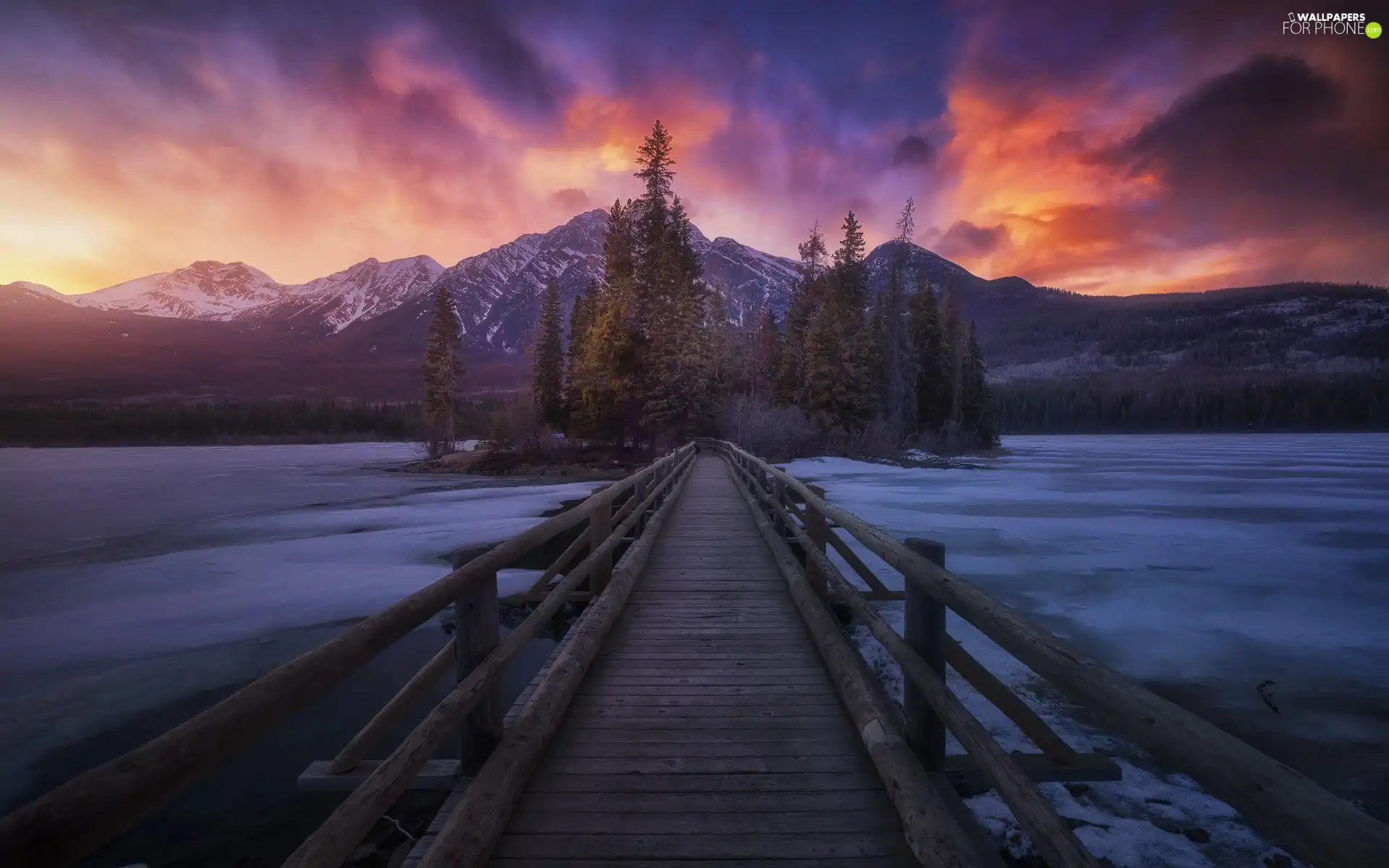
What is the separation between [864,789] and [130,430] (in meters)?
129

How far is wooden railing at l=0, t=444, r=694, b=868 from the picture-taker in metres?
1.12

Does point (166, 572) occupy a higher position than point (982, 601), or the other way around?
point (982, 601)

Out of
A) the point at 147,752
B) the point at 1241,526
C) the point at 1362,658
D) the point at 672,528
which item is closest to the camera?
the point at 147,752

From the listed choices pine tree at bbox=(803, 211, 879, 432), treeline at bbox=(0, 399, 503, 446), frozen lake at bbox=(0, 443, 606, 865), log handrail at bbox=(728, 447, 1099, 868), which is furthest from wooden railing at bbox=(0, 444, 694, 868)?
treeline at bbox=(0, 399, 503, 446)

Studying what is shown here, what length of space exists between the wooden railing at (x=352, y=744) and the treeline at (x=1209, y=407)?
399ft

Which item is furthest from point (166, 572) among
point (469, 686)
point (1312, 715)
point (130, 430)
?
point (130, 430)

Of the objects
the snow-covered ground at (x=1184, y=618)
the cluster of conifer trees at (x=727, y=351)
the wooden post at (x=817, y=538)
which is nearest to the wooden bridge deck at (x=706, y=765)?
the wooden post at (x=817, y=538)

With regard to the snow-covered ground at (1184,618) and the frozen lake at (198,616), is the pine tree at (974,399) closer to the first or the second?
the snow-covered ground at (1184,618)

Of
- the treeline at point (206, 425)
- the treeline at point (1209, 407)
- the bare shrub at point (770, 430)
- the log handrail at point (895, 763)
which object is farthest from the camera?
the treeline at point (1209, 407)

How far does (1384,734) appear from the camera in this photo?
6.16 meters

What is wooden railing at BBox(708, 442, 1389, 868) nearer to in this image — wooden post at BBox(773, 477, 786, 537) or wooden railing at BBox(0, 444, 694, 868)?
wooden railing at BBox(0, 444, 694, 868)

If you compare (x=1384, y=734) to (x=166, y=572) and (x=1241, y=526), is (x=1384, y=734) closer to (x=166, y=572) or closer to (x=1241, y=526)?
(x=1241, y=526)

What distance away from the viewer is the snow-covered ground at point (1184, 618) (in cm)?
474

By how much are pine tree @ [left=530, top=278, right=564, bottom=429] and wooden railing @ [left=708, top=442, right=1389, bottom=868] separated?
42.9 meters
